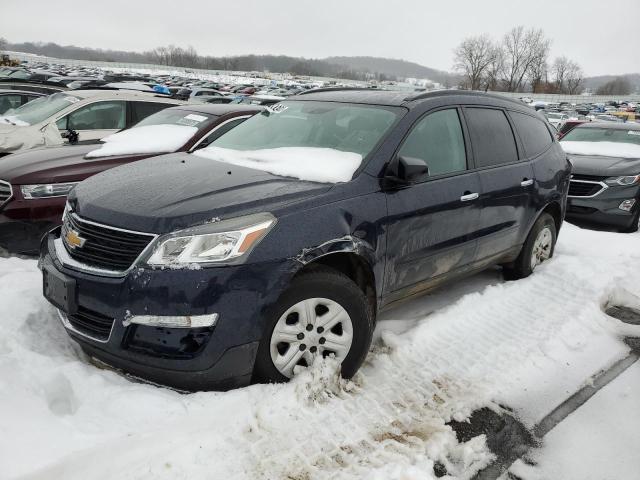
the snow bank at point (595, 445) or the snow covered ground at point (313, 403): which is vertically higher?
the snow covered ground at point (313, 403)

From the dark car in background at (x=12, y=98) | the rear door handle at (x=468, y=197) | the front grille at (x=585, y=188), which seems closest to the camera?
the rear door handle at (x=468, y=197)

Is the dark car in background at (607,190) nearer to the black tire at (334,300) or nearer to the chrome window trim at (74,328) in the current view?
the black tire at (334,300)

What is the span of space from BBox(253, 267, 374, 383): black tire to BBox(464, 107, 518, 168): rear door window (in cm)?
170

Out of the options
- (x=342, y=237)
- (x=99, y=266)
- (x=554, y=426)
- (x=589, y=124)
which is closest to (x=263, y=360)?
(x=342, y=237)

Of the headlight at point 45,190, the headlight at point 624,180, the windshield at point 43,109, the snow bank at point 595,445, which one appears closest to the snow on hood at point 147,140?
the headlight at point 45,190

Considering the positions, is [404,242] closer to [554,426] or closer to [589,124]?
[554,426]

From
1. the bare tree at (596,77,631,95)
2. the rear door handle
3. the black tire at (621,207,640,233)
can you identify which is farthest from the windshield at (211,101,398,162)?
the bare tree at (596,77,631,95)

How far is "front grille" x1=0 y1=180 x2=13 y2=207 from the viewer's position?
4.32m

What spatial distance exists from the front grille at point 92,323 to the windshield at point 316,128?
5.12 ft

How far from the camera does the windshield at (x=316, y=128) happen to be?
3.39 m

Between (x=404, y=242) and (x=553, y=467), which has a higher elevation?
(x=404, y=242)

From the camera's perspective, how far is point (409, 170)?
3025 millimetres

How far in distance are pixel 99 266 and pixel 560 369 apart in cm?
291

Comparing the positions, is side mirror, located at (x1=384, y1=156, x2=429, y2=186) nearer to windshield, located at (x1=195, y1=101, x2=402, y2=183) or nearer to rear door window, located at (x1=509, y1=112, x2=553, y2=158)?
windshield, located at (x1=195, y1=101, x2=402, y2=183)
